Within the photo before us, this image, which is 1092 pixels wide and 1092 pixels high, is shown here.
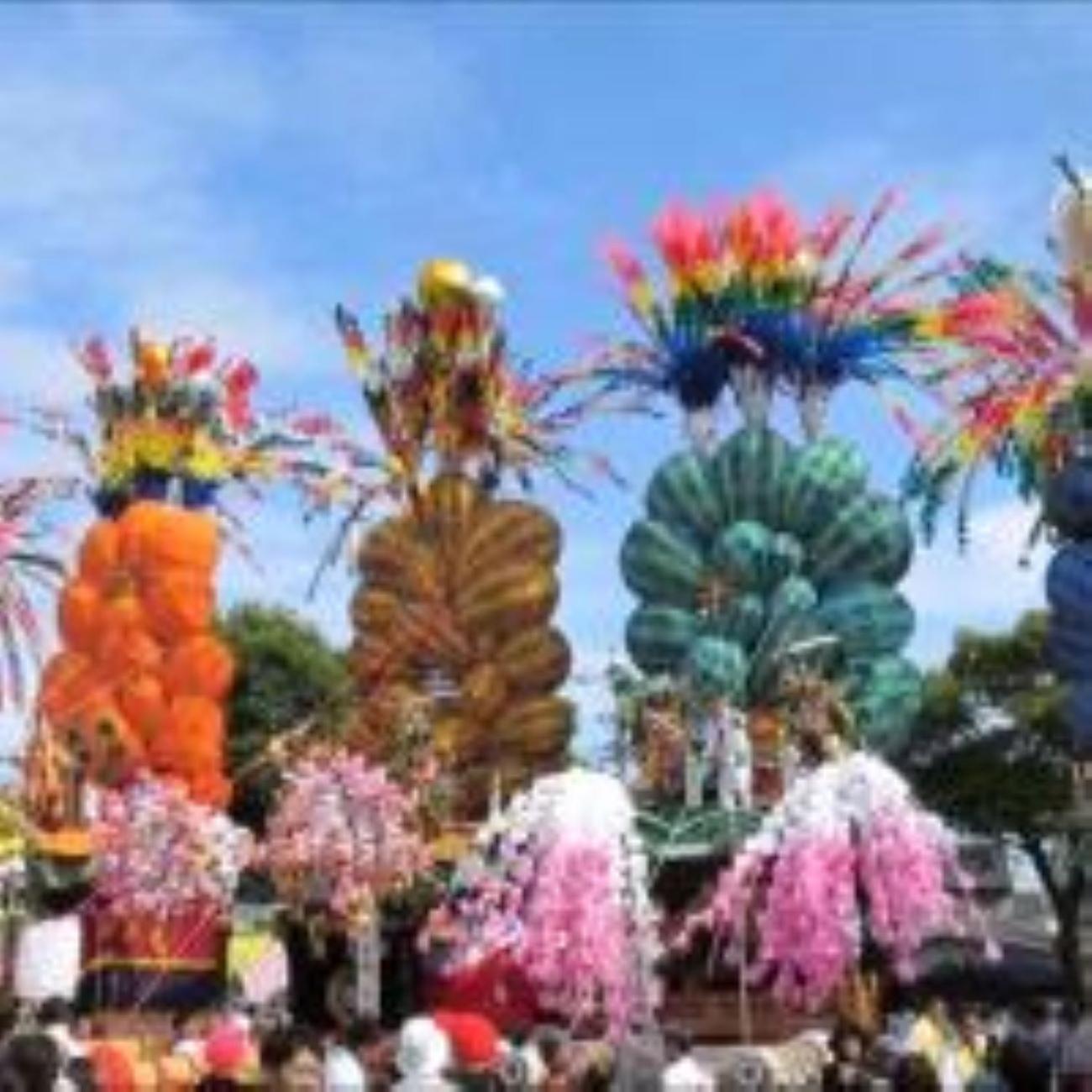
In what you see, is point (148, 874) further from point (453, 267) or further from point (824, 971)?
point (824, 971)

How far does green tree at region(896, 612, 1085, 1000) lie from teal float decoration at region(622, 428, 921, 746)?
11939mm

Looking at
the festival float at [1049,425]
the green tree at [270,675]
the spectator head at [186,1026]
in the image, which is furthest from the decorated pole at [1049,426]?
the green tree at [270,675]

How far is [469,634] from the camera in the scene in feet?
123

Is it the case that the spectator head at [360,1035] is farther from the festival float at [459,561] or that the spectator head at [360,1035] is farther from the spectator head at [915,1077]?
the festival float at [459,561]

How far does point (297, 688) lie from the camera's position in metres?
59.0

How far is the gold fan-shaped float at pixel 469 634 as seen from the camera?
1448 inches

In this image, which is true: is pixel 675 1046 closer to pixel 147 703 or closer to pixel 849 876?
pixel 849 876

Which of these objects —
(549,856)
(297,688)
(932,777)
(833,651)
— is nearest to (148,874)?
(833,651)

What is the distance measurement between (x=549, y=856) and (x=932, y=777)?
27198mm

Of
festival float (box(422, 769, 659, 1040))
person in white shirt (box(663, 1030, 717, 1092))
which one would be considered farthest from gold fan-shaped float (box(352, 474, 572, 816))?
person in white shirt (box(663, 1030, 717, 1092))

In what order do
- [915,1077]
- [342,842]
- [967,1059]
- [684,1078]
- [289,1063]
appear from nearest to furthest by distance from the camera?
[915,1077] < [289,1063] < [684,1078] < [967,1059] < [342,842]

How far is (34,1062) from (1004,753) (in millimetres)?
41077

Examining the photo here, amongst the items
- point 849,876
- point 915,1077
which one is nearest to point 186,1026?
point 849,876

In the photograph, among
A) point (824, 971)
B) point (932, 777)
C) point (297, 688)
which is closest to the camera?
point (824, 971)
